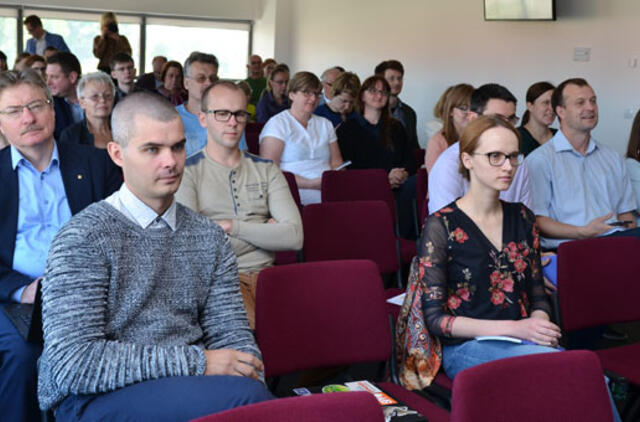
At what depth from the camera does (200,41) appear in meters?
14.1

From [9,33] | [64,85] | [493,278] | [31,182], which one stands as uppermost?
[9,33]

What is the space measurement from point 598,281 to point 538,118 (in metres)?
2.41

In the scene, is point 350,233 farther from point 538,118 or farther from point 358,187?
point 538,118

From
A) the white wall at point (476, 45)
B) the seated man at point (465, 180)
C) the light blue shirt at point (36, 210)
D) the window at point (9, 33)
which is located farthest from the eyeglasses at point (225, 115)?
the window at point (9, 33)

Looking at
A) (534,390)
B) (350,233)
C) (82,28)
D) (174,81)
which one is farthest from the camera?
(82,28)

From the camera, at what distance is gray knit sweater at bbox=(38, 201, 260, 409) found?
5.75ft

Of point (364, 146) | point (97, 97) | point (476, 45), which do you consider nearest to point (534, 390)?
point (97, 97)

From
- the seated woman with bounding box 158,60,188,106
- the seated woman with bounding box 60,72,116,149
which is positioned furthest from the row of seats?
the seated woman with bounding box 158,60,188,106

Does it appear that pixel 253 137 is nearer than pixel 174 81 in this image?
Yes

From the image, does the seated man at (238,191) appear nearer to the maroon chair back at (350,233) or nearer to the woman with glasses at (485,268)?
the maroon chair back at (350,233)

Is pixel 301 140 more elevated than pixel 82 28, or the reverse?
pixel 82 28

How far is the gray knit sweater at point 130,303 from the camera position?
1.75 metres

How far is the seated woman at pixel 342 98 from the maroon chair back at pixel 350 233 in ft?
7.47

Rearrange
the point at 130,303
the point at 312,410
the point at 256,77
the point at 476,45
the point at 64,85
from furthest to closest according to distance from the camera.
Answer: the point at 256,77 → the point at 476,45 → the point at 64,85 → the point at 130,303 → the point at 312,410
